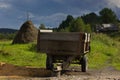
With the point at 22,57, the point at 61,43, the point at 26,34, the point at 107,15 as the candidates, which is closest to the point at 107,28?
the point at 107,15

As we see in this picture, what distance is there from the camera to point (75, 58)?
2453cm

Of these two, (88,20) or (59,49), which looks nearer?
(59,49)

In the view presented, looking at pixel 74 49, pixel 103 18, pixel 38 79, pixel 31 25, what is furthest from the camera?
pixel 103 18

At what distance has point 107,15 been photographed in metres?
145

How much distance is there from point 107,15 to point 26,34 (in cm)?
9824

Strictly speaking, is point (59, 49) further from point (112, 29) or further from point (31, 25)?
point (112, 29)

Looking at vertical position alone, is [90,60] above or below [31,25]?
below

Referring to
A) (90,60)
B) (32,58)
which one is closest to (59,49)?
(32,58)

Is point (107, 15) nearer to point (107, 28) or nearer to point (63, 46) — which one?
point (107, 28)

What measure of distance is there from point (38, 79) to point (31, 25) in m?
31.0

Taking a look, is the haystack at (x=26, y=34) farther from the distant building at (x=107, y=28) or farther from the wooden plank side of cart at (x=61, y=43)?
the distant building at (x=107, y=28)

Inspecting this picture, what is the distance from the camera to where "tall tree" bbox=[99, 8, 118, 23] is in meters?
145

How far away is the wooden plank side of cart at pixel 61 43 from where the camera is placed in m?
22.9

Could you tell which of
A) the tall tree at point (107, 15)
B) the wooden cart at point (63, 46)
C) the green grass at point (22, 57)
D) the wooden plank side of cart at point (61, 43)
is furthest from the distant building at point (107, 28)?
the wooden plank side of cart at point (61, 43)
